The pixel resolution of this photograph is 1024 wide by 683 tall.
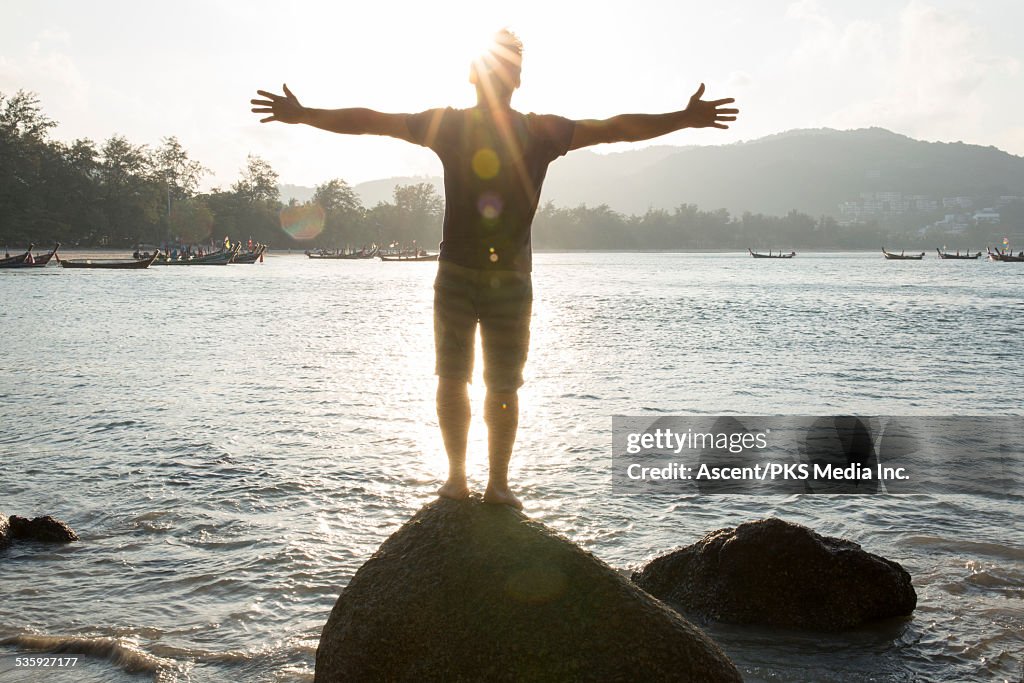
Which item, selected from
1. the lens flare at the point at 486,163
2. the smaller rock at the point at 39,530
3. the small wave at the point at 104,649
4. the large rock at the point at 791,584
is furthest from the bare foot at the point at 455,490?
the smaller rock at the point at 39,530

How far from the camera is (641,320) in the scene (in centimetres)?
3931

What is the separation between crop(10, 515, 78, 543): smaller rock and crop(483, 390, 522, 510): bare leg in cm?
533

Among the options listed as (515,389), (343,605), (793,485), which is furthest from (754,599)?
(793,485)

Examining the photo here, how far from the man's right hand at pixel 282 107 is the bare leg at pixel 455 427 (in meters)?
1.58

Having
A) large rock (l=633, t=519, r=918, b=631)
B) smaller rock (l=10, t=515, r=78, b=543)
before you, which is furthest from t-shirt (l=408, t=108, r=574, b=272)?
smaller rock (l=10, t=515, r=78, b=543)

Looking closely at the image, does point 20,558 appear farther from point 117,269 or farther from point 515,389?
point 117,269

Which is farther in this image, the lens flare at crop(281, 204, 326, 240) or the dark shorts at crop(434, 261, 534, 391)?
the lens flare at crop(281, 204, 326, 240)

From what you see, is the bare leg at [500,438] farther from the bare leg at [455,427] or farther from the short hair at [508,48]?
the short hair at [508,48]

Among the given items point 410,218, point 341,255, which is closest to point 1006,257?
point 341,255

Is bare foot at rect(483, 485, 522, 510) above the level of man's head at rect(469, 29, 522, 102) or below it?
below

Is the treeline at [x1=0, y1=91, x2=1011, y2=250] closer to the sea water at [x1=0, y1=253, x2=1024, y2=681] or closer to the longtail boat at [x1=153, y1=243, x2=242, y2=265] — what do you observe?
the longtail boat at [x1=153, y1=243, x2=242, y2=265]

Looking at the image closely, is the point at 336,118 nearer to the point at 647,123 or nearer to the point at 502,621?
the point at 647,123

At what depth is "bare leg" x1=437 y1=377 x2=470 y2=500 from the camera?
4.60m

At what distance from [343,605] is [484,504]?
89cm
